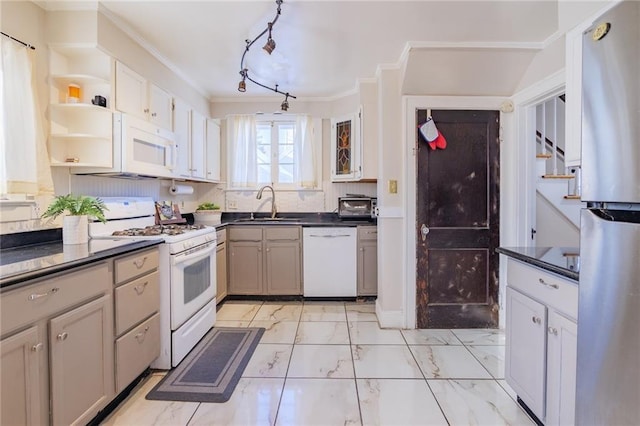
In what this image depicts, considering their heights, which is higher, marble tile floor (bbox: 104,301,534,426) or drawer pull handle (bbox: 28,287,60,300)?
drawer pull handle (bbox: 28,287,60,300)

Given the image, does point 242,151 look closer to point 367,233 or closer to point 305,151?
point 305,151

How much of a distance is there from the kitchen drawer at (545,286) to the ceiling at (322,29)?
5.55 ft

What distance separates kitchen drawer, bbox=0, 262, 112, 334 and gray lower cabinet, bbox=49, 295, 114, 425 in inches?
2.1

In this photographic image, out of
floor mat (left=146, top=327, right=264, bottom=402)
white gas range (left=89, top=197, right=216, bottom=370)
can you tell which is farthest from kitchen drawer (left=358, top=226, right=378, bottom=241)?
white gas range (left=89, top=197, right=216, bottom=370)

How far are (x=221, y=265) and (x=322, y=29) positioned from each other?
2.52 meters

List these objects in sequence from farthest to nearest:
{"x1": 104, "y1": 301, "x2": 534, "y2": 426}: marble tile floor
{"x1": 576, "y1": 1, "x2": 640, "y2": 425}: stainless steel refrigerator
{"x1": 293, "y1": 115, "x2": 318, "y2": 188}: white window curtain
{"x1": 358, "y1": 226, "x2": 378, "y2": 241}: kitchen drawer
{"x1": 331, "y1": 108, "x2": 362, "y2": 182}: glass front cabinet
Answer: {"x1": 293, "y1": 115, "x2": 318, "y2": 188}: white window curtain < {"x1": 358, "y1": 226, "x2": 378, "y2": 241}: kitchen drawer < {"x1": 331, "y1": 108, "x2": 362, "y2": 182}: glass front cabinet < {"x1": 104, "y1": 301, "x2": 534, "y2": 426}: marble tile floor < {"x1": 576, "y1": 1, "x2": 640, "y2": 425}: stainless steel refrigerator

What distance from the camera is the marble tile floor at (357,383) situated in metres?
1.75

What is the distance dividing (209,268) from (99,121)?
1426 millimetres

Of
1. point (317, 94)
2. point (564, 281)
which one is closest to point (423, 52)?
point (317, 94)

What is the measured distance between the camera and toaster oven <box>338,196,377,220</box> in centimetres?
382

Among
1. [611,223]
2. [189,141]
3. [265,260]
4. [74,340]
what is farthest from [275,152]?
[611,223]

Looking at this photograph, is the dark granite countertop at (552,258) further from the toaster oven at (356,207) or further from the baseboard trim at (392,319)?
the toaster oven at (356,207)

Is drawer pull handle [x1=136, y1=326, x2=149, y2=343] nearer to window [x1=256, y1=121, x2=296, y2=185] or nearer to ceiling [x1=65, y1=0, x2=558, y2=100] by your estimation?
ceiling [x1=65, y1=0, x2=558, y2=100]

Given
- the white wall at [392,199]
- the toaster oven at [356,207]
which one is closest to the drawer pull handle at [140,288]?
the white wall at [392,199]
